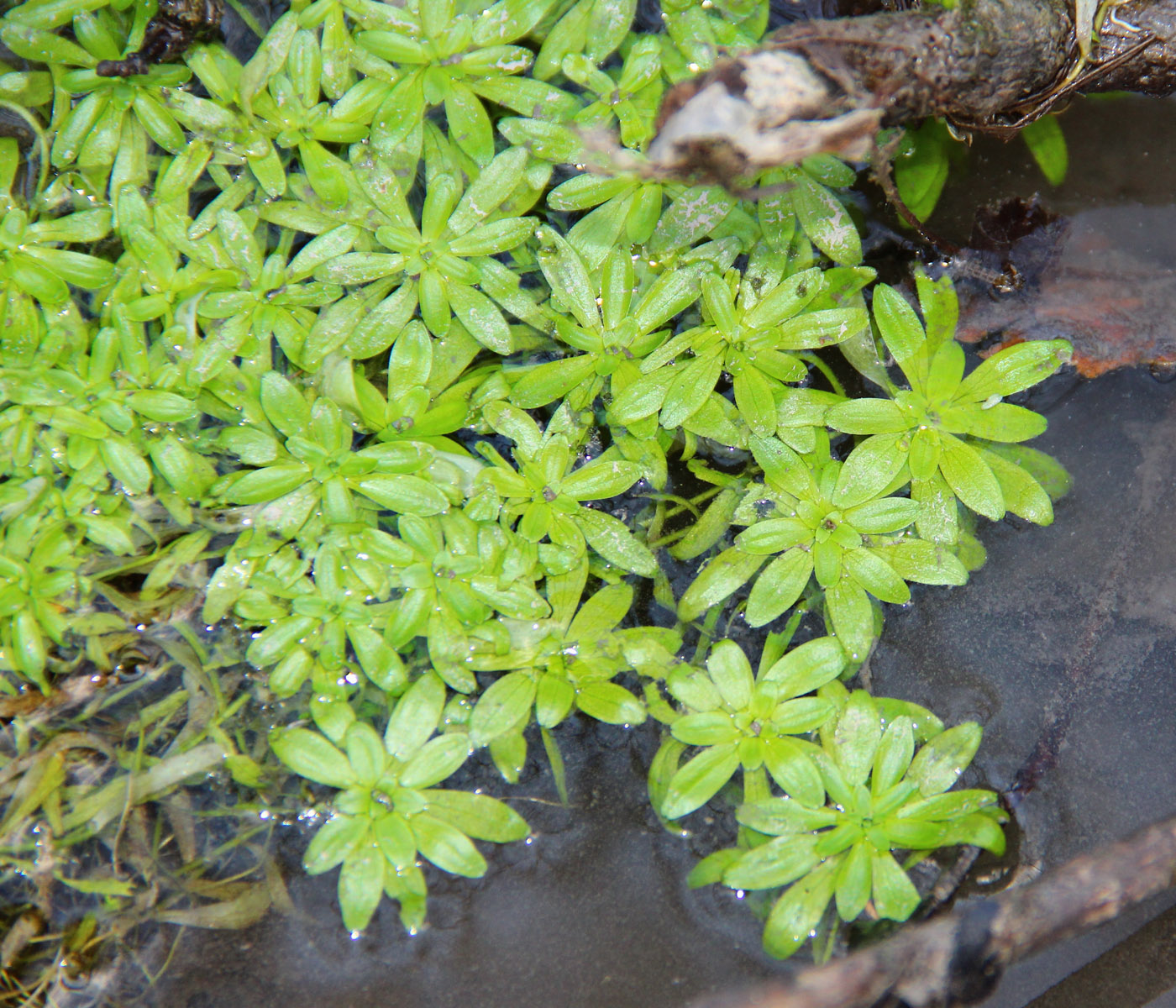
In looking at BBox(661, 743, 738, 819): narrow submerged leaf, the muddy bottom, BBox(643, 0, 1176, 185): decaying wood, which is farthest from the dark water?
BBox(643, 0, 1176, 185): decaying wood

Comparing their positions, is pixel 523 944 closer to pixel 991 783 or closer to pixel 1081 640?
pixel 991 783

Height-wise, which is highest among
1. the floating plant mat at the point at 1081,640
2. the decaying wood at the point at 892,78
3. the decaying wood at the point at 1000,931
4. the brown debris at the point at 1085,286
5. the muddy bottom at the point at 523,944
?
the decaying wood at the point at 892,78

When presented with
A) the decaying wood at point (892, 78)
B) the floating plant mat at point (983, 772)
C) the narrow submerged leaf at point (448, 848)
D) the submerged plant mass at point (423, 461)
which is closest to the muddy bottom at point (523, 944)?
the floating plant mat at point (983, 772)

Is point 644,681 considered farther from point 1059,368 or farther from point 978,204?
point 978,204

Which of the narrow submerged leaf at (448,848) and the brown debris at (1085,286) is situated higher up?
the brown debris at (1085,286)

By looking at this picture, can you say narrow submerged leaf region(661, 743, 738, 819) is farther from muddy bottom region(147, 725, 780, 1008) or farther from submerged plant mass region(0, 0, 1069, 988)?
muddy bottom region(147, 725, 780, 1008)

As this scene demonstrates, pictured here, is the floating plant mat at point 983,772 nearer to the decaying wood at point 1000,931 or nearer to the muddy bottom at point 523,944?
the muddy bottom at point 523,944
